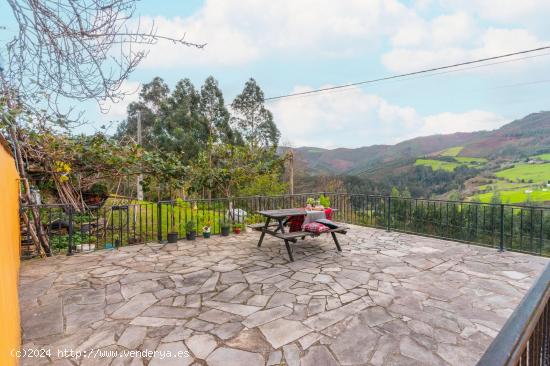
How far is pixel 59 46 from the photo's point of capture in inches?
78.4

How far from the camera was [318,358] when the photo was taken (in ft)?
6.73

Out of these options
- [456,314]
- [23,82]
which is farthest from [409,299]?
[23,82]

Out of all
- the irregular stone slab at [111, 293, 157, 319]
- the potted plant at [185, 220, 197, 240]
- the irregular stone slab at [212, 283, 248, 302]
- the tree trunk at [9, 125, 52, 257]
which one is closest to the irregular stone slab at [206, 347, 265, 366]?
the irregular stone slab at [212, 283, 248, 302]

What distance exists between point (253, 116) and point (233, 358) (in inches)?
593

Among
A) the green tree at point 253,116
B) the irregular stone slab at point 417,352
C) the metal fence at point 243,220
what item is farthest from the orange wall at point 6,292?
the green tree at point 253,116

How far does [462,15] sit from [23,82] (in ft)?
29.0

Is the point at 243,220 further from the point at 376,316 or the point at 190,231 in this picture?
the point at 376,316

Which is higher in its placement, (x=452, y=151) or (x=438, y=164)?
(x=452, y=151)

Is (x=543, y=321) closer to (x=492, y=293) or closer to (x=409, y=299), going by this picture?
(x=409, y=299)

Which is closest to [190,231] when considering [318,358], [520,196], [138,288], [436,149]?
[138,288]

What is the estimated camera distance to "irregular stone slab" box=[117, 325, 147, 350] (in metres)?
2.22

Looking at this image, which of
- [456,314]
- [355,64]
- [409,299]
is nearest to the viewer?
[456,314]

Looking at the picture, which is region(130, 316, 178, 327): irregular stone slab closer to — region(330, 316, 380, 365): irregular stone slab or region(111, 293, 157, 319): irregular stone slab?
region(111, 293, 157, 319): irregular stone slab

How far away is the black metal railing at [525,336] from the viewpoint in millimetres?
625
